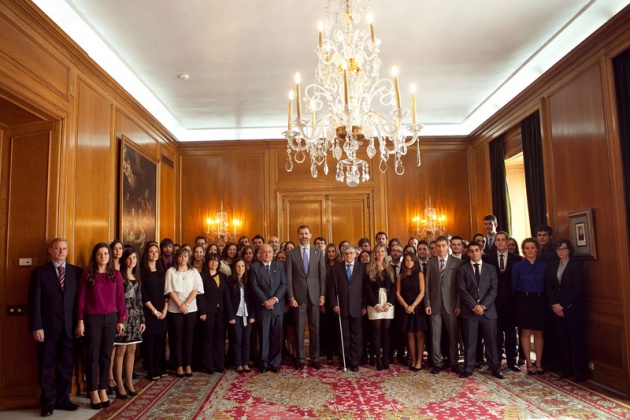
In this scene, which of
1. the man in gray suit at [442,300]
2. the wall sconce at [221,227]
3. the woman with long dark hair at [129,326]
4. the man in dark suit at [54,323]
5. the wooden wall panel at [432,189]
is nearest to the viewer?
the man in dark suit at [54,323]

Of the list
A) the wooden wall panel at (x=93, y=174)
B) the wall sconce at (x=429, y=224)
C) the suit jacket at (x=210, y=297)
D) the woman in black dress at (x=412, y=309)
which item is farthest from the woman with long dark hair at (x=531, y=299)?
the wooden wall panel at (x=93, y=174)

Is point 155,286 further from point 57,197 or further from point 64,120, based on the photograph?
point 64,120

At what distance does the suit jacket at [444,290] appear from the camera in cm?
632

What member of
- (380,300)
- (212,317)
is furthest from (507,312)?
(212,317)

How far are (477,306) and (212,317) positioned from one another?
3.21 metres

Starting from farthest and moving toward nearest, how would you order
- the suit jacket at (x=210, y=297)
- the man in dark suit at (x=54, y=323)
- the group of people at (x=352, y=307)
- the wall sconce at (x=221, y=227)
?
1. the wall sconce at (x=221, y=227)
2. the suit jacket at (x=210, y=297)
3. the group of people at (x=352, y=307)
4. the man in dark suit at (x=54, y=323)

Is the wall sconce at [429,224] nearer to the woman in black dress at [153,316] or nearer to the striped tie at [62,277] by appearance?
the woman in black dress at [153,316]

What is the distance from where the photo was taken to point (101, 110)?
21.5 ft

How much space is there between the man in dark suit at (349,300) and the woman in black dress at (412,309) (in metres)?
0.52

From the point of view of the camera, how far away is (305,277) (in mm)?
6684

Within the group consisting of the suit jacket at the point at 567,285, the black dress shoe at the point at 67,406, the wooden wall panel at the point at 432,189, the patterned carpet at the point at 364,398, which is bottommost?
the patterned carpet at the point at 364,398

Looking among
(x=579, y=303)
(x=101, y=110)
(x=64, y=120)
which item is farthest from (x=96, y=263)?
(x=579, y=303)

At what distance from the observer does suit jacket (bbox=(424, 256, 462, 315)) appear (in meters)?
6.32

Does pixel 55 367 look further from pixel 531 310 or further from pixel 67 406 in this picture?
pixel 531 310
